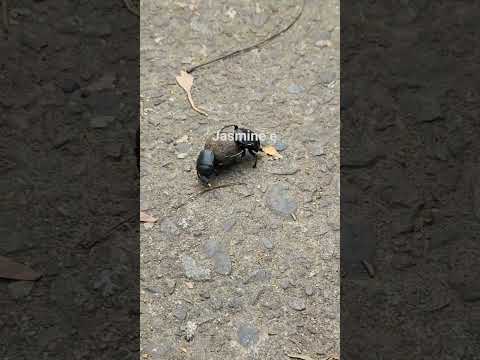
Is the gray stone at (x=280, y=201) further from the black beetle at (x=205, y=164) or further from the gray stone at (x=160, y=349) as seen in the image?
the gray stone at (x=160, y=349)

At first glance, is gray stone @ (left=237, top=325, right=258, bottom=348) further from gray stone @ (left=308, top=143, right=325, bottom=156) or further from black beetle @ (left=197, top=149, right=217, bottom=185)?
gray stone @ (left=308, top=143, right=325, bottom=156)

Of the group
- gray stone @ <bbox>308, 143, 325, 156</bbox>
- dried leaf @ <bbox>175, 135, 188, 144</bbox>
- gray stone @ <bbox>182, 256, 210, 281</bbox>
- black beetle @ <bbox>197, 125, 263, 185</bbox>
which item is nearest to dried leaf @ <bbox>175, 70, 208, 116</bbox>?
dried leaf @ <bbox>175, 135, 188, 144</bbox>

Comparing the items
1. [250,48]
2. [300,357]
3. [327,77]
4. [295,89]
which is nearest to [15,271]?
[300,357]

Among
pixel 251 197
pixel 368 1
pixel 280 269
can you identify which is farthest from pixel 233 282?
pixel 368 1

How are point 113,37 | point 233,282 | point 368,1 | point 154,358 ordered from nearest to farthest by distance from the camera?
point 154,358, point 233,282, point 113,37, point 368,1

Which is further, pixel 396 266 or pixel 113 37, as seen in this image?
pixel 113 37

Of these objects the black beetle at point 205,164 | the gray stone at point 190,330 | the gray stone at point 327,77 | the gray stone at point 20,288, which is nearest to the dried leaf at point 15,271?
the gray stone at point 20,288

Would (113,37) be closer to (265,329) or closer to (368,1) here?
(368,1)
